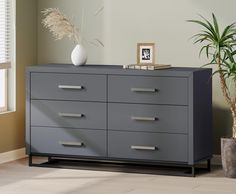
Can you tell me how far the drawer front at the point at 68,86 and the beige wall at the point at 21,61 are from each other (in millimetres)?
454

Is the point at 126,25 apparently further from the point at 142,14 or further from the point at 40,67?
the point at 40,67

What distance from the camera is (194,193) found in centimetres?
573

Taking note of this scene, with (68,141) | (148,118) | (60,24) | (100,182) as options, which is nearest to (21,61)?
(60,24)

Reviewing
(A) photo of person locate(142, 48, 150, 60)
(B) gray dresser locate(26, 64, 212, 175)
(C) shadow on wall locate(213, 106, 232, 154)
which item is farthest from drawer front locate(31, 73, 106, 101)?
(C) shadow on wall locate(213, 106, 232, 154)

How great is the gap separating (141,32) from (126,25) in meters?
0.15

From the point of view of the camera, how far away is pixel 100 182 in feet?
20.1

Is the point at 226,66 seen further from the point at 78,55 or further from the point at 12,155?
the point at 12,155

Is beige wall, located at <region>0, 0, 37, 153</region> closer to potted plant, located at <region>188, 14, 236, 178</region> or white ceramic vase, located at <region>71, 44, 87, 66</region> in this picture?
white ceramic vase, located at <region>71, 44, 87, 66</region>

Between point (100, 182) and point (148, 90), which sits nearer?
point (100, 182)

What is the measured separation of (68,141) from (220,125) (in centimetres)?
124

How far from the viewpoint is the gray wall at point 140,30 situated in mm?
6840

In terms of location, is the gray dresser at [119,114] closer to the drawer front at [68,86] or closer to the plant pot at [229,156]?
the drawer front at [68,86]

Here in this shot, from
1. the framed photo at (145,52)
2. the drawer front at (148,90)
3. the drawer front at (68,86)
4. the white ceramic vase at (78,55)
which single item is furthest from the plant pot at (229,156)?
the white ceramic vase at (78,55)

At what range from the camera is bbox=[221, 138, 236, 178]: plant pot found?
20.7 ft
